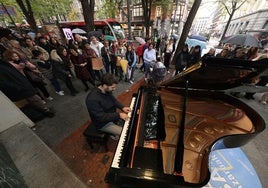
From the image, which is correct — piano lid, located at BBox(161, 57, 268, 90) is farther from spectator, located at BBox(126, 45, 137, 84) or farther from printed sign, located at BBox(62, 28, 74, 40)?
printed sign, located at BBox(62, 28, 74, 40)

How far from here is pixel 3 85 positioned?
2.54 meters

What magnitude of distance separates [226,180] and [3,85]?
14.5 feet

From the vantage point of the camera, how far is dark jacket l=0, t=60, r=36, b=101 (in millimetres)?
2508

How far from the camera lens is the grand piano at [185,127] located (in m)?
1.31

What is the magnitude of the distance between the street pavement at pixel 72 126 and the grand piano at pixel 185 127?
3.60 ft

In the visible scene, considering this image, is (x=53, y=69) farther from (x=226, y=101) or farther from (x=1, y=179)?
(x=226, y=101)

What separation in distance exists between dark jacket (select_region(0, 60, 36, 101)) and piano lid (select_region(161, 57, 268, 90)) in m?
3.11

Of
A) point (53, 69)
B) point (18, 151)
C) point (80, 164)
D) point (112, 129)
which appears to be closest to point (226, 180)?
point (112, 129)

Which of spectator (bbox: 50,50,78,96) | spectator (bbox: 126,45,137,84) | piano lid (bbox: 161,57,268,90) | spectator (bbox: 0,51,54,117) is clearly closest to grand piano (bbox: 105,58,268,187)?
piano lid (bbox: 161,57,268,90)

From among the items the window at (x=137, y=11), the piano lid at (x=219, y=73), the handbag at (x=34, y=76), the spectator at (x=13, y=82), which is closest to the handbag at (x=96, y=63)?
the handbag at (x=34, y=76)

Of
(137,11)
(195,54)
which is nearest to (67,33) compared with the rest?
(195,54)

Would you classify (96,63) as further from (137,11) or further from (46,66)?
(137,11)

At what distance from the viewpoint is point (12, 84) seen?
8.51ft

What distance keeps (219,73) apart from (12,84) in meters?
4.01
